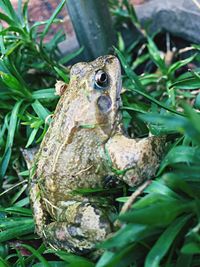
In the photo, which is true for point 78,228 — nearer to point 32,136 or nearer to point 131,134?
point 32,136

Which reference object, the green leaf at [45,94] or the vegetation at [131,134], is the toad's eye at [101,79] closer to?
the vegetation at [131,134]

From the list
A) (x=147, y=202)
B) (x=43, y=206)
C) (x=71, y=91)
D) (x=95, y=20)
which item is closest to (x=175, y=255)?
(x=147, y=202)

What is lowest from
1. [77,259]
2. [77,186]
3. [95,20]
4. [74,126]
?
[77,259]

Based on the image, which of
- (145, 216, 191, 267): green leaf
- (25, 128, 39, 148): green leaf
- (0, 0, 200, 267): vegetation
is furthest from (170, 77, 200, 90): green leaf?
(145, 216, 191, 267): green leaf

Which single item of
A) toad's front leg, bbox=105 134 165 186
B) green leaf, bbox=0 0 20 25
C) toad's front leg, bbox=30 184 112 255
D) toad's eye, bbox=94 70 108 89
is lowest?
toad's front leg, bbox=30 184 112 255

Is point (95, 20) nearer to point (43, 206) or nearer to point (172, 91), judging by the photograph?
point (172, 91)

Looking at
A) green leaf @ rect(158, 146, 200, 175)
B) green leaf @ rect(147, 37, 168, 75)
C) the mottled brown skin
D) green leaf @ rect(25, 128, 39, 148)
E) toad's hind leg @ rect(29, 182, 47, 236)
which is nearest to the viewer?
green leaf @ rect(158, 146, 200, 175)

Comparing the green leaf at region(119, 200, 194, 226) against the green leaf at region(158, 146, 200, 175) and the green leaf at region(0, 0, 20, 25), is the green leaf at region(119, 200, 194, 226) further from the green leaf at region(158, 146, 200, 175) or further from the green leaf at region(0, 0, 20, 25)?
the green leaf at region(0, 0, 20, 25)
